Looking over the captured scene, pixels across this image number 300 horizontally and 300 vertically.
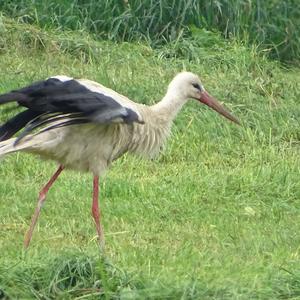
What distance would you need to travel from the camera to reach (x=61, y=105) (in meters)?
7.23

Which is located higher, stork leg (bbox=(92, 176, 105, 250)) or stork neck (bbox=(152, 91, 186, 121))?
stork neck (bbox=(152, 91, 186, 121))

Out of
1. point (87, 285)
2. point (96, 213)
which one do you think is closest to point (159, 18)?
point (96, 213)

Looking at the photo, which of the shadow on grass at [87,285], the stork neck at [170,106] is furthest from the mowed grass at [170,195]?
the stork neck at [170,106]

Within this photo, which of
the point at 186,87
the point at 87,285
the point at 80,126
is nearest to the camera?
the point at 87,285

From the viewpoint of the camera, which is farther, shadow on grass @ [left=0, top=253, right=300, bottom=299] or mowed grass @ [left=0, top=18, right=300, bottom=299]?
mowed grass @ [left=0, top=18, right=300, bottom=299]

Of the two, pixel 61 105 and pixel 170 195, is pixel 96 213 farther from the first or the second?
pixel 170 195

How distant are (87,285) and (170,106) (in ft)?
7.34

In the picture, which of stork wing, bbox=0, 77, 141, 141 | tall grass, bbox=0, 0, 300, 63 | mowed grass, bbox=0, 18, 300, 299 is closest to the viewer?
mowed grass, bbox=0, 18, 300, 299

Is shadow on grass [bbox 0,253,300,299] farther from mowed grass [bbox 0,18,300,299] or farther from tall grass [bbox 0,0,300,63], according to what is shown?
tall grass [bbox 0,0,300,63]

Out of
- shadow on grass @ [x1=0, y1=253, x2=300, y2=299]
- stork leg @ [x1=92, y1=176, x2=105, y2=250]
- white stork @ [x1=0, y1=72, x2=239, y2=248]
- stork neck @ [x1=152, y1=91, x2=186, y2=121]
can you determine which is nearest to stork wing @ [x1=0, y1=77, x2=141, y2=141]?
white stork @ [x1=0, y1=72, x2=239, y2=248]

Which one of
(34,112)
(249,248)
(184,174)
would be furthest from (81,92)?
(184,174)

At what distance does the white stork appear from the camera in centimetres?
726

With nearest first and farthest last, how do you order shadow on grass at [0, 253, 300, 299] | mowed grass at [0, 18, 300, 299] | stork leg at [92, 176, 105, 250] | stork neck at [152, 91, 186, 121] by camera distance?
shadow on grass at [0, 253, 300, 299], mowed grass at [0, 18, 300, 299], stork leg at [92, 176, 105, 250], stork neck at [152, 91, 186, 121]

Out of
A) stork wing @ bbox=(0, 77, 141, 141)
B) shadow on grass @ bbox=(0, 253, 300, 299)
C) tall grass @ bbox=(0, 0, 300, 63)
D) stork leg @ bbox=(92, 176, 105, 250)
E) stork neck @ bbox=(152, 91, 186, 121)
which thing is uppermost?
stork wing @ bbox=(0, 77, 141, 141)
